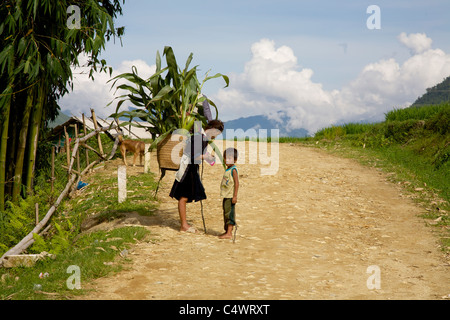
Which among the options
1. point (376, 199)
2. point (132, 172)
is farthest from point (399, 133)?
point (132, 172)

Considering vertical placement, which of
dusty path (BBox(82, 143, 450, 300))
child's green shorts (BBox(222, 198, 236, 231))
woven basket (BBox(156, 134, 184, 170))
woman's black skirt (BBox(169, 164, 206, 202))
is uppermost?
woven basket (BBox(156, 134, 184, 170))

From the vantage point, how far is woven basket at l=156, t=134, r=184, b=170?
7090 millimetres

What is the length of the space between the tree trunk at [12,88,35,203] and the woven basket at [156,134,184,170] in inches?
214

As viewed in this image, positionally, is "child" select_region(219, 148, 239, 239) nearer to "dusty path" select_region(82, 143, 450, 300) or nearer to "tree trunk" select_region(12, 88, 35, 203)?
"dusty path" select_region(82, 143, 450, 300)

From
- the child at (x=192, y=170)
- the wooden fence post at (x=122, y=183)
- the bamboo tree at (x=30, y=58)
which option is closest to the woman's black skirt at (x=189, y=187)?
the child at (x=192, y=170)

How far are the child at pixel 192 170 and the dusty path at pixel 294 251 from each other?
622 mm

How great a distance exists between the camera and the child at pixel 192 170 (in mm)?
7273

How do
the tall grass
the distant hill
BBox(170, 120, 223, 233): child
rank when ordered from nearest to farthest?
BBox(170, 120, 223, 233): child
the tall grass
the distant hill

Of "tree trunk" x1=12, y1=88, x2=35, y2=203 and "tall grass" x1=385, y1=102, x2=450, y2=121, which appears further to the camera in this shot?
"tall grass" x1=385, y1=102, x2=450, y2=121

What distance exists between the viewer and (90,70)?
1211 cm

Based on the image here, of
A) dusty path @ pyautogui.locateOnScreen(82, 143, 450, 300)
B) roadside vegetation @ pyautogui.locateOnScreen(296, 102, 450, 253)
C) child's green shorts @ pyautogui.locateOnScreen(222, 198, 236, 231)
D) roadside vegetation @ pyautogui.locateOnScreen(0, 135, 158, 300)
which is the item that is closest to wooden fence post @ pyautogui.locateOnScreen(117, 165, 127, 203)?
roadside vegetation @ pyautogui.locateOnScreen(0, 135, 158, 300)

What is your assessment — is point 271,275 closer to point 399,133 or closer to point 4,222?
point 4,222

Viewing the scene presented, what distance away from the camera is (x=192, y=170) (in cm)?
764

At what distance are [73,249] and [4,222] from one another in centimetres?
462
